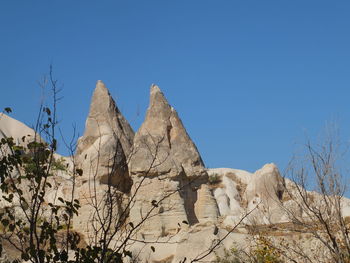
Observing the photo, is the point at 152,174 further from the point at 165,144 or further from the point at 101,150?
the point at 101,150

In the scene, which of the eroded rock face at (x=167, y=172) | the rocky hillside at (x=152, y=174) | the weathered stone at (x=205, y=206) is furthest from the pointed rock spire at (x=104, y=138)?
the weathered stone at (x=205, y=206)

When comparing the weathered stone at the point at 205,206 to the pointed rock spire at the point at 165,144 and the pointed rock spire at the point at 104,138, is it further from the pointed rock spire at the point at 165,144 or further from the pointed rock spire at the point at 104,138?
the pointed rock spire at the point at 104,138

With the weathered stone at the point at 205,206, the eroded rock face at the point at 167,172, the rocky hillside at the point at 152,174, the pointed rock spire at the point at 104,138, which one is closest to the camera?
the rocky hillside at the point at 152,174

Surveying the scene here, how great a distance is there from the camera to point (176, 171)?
21141 mm

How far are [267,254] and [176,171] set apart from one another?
8.49 metres

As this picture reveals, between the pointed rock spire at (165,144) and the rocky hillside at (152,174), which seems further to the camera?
the pointed rock spire at (165,144)

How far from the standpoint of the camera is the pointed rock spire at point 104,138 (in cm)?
2083

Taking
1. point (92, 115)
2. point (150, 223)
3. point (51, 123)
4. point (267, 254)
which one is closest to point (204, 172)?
point (150, 223)

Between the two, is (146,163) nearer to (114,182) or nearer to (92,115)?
(114,182)

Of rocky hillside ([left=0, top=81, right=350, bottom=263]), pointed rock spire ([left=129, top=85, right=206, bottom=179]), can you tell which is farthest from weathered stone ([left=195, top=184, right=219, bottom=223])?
pointed rock spire ([left=129, top=85, right=206, bottom=179])

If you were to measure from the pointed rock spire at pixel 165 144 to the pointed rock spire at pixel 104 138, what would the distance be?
2.36 ft

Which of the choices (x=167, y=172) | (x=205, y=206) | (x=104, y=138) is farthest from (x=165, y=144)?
(x=205, y=206)

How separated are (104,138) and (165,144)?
7.53 ft

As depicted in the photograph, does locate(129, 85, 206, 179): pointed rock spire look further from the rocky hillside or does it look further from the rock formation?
the rock formation
